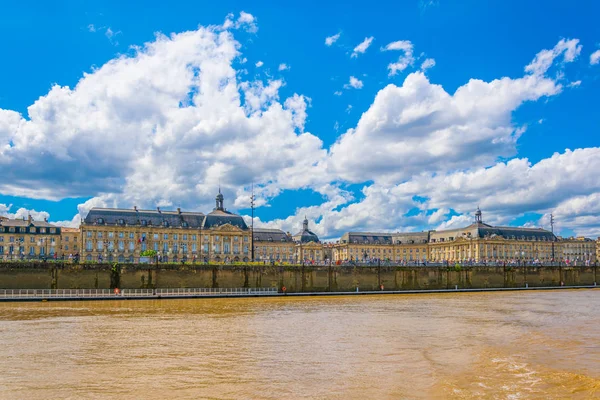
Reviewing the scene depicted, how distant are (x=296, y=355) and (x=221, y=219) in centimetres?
10779

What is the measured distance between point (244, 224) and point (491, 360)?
114 meters

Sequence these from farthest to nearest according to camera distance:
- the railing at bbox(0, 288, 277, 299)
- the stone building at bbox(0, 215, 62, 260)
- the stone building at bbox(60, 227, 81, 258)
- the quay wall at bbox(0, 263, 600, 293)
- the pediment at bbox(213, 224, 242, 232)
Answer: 1. the pediment at bbox(213, 224, 242, 232)
2. the stone building at bbox(60, 227, 81, 258)
3. the stone building at bbox(0, 215, 62, 260)
4. the quay wall at bbox(0, 263, 600, 293)
5. the railing at bbox(0, 288, 277, 299)

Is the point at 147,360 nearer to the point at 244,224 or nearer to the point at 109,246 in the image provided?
the point at 109,246

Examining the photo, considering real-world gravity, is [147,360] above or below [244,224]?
below

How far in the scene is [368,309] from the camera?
4997 cm

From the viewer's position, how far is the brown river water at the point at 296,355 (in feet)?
63.3

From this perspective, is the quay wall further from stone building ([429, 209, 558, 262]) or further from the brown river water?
stone building ([429, 209, 558, 262])

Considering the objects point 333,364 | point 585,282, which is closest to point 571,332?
point 333,364

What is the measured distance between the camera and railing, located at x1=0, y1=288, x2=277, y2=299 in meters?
56.5

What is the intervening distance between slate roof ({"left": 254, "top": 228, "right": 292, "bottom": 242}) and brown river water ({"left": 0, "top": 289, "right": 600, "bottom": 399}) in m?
101

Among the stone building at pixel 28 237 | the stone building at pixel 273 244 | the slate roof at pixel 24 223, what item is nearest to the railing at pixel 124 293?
the stone building at pixel 28 237

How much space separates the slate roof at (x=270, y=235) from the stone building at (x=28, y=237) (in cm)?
4820

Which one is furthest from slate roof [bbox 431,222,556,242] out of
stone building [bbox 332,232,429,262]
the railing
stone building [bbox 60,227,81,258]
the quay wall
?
the railing

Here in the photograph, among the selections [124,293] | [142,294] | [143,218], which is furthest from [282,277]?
[143,218]
